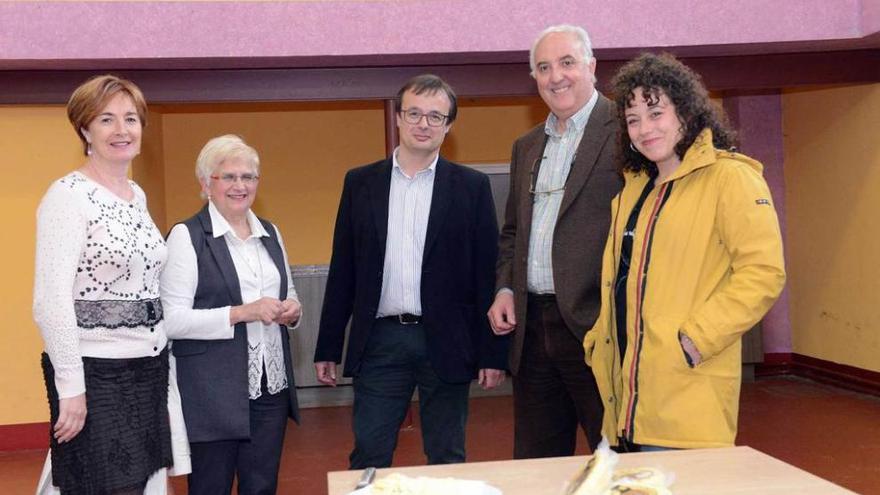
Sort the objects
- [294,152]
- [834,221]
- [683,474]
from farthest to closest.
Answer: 1. [294,152]
2. [834,221]
3. [683,474]

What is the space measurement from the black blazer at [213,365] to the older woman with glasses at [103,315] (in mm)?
204

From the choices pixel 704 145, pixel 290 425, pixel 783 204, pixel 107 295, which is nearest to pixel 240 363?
pixel 107 295

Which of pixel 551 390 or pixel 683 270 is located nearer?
pixel 683 270

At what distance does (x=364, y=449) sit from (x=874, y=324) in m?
5.33

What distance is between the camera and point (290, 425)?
731cm

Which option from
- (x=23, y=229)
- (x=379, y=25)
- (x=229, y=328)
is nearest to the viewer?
(x=229, y=328)

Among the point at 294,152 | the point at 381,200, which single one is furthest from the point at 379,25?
the point at 294,152

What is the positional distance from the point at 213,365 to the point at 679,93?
5.48 ft

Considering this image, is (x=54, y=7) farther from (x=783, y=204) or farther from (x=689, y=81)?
(x=783, y=204)

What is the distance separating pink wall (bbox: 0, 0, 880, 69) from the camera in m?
5.88

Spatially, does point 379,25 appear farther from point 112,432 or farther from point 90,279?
point 112,432

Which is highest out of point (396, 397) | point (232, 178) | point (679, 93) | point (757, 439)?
point (679, 93)

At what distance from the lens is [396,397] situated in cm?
334

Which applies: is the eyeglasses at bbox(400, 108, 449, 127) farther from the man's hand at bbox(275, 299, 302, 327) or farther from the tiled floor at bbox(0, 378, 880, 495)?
the tiled floor at bbox(0, 378, 880, 495)
